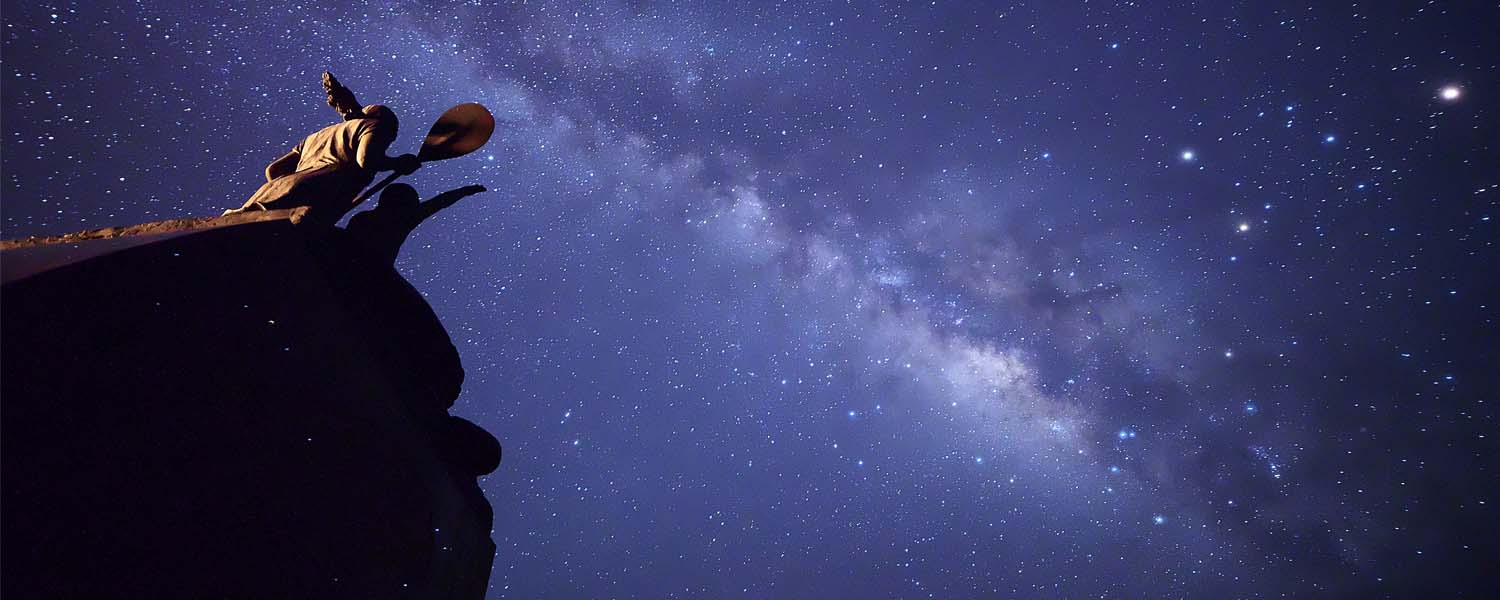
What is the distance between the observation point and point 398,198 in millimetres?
2865

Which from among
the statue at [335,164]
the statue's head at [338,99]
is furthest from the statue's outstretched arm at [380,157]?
the statue's head at [338,99]

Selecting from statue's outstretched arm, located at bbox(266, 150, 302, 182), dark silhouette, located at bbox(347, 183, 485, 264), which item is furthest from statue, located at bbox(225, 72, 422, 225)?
dark silhouette, located at bbox(347, 183, 485, 264)

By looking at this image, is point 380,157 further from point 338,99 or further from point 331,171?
point 338,99

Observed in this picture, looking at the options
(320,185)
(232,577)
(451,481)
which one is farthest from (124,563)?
(320,185)

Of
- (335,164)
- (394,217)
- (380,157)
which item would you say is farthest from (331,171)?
(394,217)

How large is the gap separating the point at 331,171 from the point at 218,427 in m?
1.51

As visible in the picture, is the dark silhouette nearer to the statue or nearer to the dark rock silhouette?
the statue

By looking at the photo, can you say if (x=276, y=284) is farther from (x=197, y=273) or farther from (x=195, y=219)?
(x=195, y=219)

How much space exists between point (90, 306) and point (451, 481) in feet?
4.66

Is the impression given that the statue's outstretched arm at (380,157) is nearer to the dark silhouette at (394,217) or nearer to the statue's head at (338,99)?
the dark silhouette at (394,217)

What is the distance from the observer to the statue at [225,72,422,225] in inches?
93.2

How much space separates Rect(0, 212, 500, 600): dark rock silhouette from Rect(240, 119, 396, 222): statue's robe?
186mm

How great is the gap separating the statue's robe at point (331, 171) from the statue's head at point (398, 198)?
0.43ft

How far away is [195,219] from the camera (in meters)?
2.12
